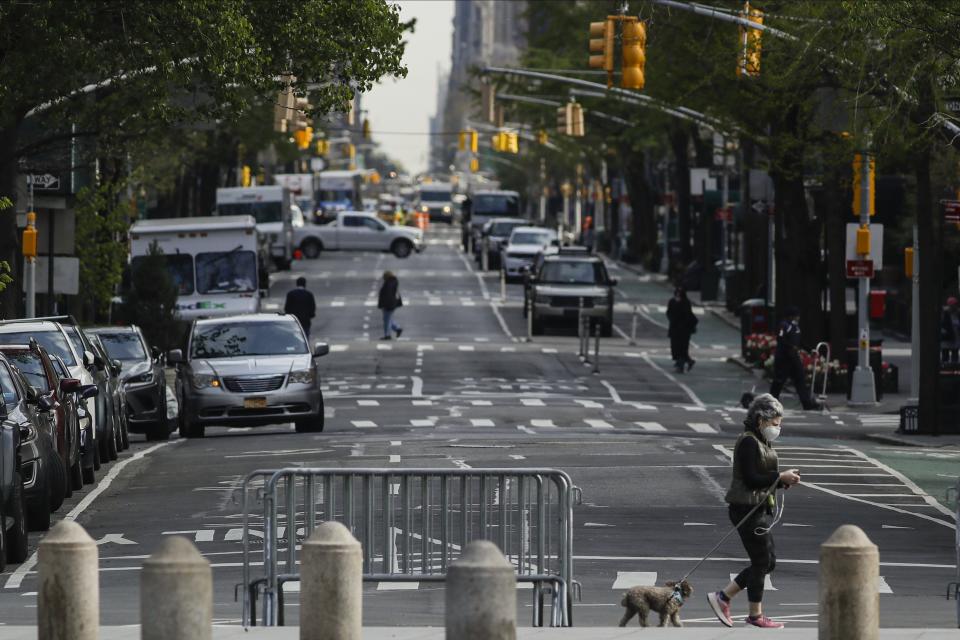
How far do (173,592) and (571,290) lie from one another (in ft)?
146

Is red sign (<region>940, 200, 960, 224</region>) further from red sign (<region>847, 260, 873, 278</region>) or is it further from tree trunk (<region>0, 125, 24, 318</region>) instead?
tree trunk (<region>0, 125, 24, 318</region>)

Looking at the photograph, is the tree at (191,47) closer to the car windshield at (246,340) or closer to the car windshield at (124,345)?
the car windshield at (246,340)

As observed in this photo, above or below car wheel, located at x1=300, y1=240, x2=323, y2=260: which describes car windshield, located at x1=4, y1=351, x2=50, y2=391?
above

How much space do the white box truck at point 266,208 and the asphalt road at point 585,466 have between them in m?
26.8

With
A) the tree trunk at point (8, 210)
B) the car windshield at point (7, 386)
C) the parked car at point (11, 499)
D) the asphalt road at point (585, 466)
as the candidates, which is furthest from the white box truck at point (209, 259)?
the parked car at point (11, 499)

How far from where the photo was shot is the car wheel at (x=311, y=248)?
92875 mm

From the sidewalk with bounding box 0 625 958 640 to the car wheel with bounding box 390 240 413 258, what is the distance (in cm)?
8161

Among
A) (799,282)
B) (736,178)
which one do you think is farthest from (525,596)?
(736,178)

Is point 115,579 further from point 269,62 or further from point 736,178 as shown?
point 736,178

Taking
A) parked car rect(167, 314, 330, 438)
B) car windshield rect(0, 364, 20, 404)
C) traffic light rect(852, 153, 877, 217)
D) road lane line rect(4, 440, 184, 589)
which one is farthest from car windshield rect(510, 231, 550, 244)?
car windshield rect(0, 364, 20, 404)

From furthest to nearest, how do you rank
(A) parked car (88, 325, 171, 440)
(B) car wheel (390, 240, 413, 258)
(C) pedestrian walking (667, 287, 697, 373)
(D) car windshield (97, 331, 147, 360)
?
(B) car wheel (390, 240, 413, 258) < (C) pedestrian walking (667, 287, 697, 373) < (D) car windshield (97, 331, 147, 360) < (A) parked car (88, 325, 171, 440)

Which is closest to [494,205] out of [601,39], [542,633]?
[601,39]

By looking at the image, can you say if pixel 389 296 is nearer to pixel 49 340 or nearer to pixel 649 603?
pixel 49 340

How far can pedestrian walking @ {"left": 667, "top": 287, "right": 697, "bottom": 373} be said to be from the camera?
4384 cm
